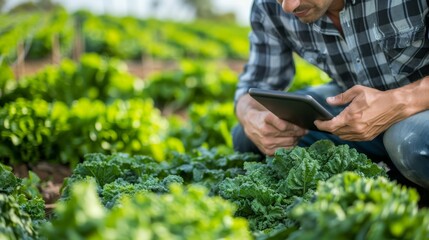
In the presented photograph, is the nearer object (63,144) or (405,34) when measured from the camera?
(405,34)

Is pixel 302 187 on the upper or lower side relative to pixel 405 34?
lower

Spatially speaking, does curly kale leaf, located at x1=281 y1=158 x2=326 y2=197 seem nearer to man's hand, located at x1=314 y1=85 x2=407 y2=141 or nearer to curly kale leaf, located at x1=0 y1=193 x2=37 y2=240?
man's hand, located at x1=314 y1=85 x2=407 y2=141

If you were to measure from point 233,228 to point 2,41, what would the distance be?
5.14 metres

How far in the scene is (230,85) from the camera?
26.5ft

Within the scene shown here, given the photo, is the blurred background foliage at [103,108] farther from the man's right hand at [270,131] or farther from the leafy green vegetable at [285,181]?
the leafy green vegetable at [285,181]

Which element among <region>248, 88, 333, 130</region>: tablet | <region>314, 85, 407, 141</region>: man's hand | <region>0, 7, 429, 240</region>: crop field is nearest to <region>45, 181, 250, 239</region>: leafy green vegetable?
<region>0, 7, 429, 240</region>: crop field

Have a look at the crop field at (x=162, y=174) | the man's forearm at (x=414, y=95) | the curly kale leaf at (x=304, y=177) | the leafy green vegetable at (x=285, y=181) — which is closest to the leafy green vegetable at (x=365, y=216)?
the crop field at (x=162, y=174)

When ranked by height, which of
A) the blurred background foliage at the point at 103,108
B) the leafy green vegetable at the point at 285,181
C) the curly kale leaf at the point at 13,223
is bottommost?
the blurred background foliage at the point at 103,108

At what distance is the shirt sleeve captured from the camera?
3.59 meters

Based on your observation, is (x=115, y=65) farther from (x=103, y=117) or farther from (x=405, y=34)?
(x=405, y=34)

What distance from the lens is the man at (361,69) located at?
2814 millimetres

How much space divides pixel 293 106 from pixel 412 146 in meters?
0.55

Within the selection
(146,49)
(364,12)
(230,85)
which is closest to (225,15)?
(146,49)

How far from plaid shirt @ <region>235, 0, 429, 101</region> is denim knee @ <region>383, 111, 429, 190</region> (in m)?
0.36
